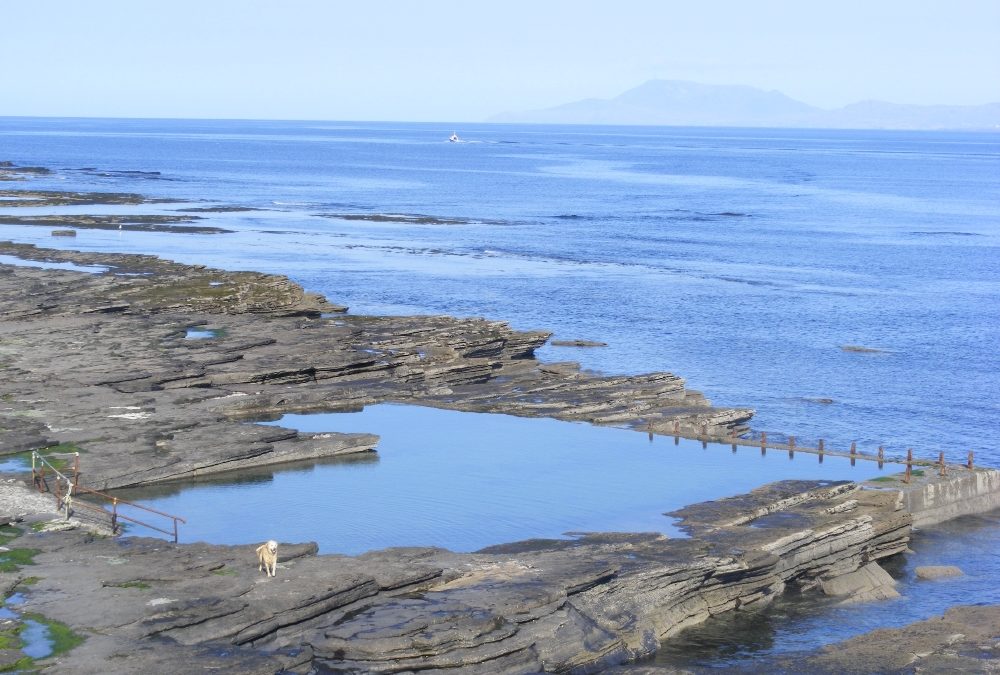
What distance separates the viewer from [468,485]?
46.0 meters

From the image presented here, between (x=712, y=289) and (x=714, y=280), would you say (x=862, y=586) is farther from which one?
(x=714, y=280)

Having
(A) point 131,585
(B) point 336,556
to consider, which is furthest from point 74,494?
(B) point 336,556

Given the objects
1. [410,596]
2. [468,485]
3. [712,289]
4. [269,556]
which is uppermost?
[269,556]

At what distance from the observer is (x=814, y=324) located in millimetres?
85125

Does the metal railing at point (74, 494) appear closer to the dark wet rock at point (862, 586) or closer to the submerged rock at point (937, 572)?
the dark wet rock at point (862, 586)

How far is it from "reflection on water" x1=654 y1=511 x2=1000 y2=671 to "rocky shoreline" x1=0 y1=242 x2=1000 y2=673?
0.59 m

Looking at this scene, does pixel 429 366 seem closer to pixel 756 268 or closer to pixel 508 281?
pixel 508 281

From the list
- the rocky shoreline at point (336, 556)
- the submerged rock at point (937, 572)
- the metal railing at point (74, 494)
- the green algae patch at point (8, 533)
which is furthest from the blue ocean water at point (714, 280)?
the green algae patch at point (8, 533)

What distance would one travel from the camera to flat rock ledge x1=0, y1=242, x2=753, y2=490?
4569 cm

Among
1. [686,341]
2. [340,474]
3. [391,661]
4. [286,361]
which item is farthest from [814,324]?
[391,661]

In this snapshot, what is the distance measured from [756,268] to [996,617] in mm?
81195

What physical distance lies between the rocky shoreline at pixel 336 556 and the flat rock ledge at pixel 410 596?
0.21 feet

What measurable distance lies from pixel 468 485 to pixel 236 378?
1458 cm

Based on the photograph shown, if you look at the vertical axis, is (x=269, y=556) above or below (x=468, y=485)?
above
